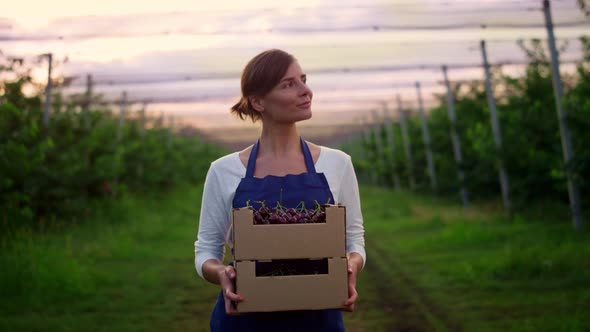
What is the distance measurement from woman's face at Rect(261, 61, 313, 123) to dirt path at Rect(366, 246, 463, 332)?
4.47 meters

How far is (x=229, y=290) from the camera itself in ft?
8.14

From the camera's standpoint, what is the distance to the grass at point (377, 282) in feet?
24.0

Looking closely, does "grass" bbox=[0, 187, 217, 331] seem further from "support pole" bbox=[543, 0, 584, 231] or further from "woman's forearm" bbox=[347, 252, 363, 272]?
"support pole" bbox=[543, 0, 584, 231]

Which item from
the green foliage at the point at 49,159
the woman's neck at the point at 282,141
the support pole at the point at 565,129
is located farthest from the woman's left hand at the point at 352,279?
the support pole at the point at 565,129

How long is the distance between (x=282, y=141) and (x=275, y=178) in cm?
17

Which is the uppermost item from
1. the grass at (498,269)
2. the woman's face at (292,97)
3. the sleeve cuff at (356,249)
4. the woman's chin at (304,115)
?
the woman's face at (292,97)

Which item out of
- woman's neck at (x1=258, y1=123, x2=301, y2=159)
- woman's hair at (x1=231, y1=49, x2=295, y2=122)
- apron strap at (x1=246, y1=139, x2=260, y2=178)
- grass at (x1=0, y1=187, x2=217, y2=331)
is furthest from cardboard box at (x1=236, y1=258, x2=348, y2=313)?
grass at (x1=0, y1=187, x2=217, y2=331)

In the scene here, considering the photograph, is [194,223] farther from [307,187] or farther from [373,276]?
[307,187]

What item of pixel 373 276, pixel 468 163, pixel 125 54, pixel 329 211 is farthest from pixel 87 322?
pixel 468 163

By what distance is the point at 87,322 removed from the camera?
7336 mm

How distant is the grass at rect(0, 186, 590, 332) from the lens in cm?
731

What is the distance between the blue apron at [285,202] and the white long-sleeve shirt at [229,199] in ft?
0.19

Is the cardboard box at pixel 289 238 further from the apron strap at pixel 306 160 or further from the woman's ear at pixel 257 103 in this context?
the woman's ear at pixel 257 103

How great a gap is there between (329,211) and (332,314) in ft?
1.39
